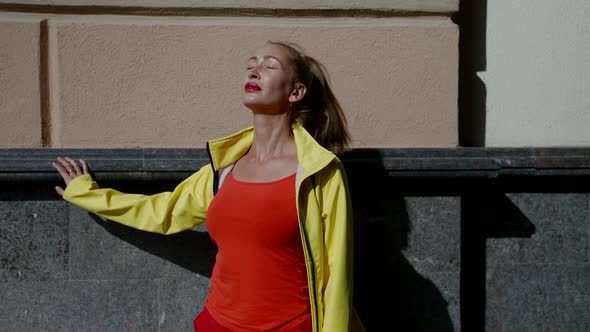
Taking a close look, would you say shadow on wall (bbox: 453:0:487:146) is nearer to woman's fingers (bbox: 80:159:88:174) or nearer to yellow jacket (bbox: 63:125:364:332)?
yellow jacket (bbox: 63:125:364:332)

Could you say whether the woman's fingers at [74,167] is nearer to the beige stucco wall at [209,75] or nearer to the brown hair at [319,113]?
the beige stucco wall at [209,75]

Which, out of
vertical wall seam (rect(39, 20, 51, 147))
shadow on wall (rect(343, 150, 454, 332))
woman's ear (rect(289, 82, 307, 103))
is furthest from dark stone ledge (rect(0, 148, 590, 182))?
woman's ear (rect(289, 82, 307, 103))

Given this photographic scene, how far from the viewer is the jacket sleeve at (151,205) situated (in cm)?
369

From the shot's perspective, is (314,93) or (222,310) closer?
(222,310)

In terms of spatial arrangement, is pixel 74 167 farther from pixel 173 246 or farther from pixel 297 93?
pixel 297 93

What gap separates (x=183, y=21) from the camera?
14.6ft

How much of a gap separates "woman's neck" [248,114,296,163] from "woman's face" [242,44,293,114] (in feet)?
0.14

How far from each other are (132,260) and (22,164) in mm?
786

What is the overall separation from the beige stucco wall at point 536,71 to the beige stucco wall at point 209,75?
357 mm

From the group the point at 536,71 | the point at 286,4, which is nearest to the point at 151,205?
the point at 286,4

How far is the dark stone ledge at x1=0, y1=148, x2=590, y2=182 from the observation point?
3.94m

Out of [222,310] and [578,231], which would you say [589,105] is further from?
[222,310]

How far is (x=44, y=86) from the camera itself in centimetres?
438

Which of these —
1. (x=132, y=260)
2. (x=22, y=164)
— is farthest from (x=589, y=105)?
(x=22, y=164)
